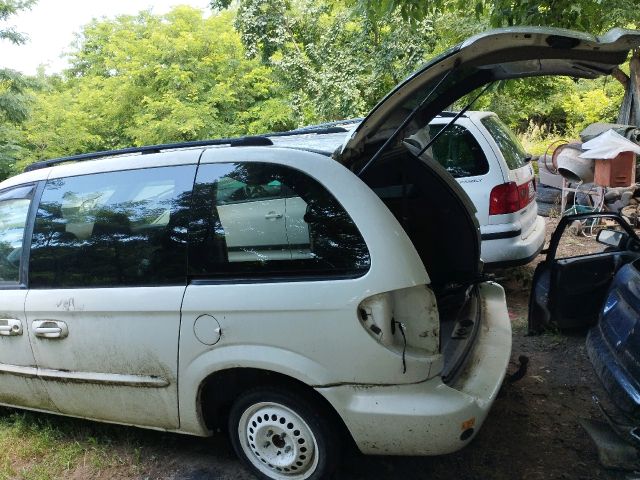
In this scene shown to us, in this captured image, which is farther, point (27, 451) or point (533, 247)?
point (533, 247)

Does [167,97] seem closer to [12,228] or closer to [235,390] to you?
[12,228]

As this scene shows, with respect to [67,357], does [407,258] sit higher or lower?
higher

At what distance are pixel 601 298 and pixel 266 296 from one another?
277cm

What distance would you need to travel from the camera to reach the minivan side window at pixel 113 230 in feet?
8.58

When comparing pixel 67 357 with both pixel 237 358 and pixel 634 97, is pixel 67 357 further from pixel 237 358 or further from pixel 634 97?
pixel 634 97

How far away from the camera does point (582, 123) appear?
17.9 meters

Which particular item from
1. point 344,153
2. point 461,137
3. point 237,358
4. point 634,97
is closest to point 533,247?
point 461,137

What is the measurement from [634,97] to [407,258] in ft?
35.4

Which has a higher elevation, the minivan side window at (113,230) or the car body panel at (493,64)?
the car body panel at (493,64)

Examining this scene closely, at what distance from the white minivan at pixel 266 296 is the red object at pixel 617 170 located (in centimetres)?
501

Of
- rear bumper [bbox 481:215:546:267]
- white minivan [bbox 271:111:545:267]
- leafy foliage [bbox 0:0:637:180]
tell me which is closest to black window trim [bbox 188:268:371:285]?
white minivan [bbox 271:111:545:267]

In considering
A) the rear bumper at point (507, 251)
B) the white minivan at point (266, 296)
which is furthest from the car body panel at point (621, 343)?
the rear bumper at point (507, 251)

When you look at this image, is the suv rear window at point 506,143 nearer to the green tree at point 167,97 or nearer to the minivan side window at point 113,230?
the minivan side window at point 113,230

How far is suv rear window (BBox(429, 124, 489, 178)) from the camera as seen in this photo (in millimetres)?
4883
